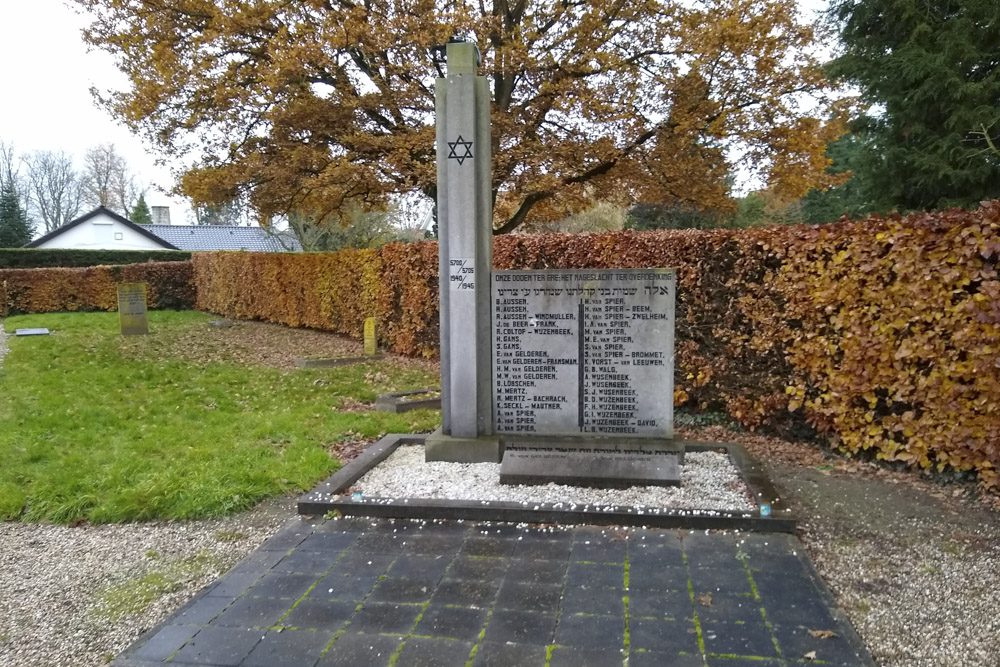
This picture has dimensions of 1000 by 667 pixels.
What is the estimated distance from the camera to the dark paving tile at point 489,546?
3885 mm

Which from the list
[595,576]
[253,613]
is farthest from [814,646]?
[253,613]

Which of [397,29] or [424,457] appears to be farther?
[397,29]

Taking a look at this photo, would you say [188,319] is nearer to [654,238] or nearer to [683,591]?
[654,238]

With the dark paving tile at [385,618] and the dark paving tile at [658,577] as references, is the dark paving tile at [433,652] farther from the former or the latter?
the dark paving tile at [658,577]

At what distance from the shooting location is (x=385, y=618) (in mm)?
3193

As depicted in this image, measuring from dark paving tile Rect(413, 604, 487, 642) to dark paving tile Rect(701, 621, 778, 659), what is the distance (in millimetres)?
1061

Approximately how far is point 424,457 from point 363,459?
0.54m

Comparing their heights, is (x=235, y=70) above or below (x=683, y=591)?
above

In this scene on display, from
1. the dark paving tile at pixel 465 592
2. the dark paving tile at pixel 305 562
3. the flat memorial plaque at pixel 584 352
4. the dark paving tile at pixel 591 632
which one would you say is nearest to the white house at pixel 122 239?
the flat memorial plaque at pixel 584 352

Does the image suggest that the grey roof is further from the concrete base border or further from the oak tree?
the concrete base border

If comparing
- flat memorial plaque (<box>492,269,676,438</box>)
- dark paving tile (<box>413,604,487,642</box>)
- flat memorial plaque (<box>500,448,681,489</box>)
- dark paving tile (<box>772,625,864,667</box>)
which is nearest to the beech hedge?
flat memorial plaque (<box>492,269,676,438</box>)

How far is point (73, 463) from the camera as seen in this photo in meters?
5.88

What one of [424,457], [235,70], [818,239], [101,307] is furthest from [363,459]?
[101,307]

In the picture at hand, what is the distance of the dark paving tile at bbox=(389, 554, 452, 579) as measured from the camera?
3.64m
